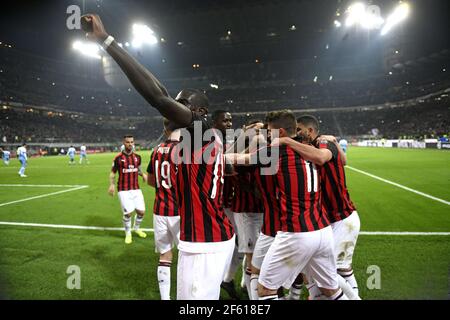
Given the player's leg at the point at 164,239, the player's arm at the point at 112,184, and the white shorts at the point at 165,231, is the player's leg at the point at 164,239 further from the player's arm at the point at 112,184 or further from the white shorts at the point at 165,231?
the player's arm at the point at 112,184

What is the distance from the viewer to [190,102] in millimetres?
2223

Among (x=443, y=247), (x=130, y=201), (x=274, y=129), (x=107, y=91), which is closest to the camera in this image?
(x=274, y=129)

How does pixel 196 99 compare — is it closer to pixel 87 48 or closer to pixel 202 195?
pixel 202 195

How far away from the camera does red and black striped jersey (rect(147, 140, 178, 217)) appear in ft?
12.8

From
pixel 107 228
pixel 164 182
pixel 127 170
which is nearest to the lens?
pixel 164 182

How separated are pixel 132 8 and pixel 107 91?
51701 millimetres

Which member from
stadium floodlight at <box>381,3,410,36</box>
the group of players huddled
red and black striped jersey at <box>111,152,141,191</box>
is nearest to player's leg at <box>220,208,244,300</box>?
the group of players huddled

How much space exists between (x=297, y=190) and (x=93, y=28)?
2.11 metres

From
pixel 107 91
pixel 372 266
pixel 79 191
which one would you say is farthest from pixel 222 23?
pixel 107 91

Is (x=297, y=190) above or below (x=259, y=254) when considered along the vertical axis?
above

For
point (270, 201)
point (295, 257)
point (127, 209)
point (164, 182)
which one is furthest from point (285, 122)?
point (127, 209)

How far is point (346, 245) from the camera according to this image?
342 centimetres

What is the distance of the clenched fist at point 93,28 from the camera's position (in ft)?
5.36

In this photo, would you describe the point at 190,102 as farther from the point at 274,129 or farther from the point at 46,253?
the point at 46,253
